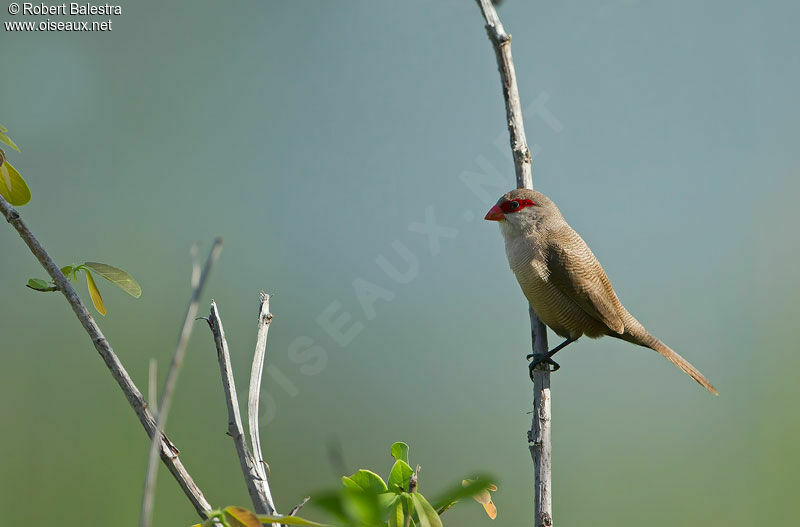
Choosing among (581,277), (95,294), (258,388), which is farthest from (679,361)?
(95,294)

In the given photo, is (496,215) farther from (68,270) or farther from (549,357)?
(68,270)

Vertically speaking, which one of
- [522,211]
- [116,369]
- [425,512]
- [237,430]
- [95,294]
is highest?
[522,211]

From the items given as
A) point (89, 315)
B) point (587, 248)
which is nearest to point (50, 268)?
point (89, 315)

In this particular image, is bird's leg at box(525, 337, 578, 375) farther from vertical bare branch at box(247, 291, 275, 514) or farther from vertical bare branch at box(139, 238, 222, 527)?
vertical bare branch at box(139, 238, 222, 527)

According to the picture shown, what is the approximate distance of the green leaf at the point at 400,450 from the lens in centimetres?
86

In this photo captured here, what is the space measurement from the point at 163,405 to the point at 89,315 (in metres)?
0.53

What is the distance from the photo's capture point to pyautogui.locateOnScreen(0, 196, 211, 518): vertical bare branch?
0.85 meters

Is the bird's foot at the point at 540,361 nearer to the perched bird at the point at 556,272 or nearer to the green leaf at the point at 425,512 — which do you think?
the perched bird at the point at 556,272

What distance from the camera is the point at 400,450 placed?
0.87m

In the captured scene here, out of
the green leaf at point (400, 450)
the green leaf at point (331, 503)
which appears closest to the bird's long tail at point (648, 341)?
the green leaf at point (400, 450)

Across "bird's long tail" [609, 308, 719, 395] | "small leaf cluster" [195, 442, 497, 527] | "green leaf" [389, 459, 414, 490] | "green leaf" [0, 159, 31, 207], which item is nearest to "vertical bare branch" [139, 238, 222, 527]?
"small leaf cluster" [195, 442, 497, 527]

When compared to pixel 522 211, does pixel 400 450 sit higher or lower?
lower

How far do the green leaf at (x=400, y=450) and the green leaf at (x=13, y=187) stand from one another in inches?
26.4

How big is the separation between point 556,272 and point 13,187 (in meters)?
1.74
